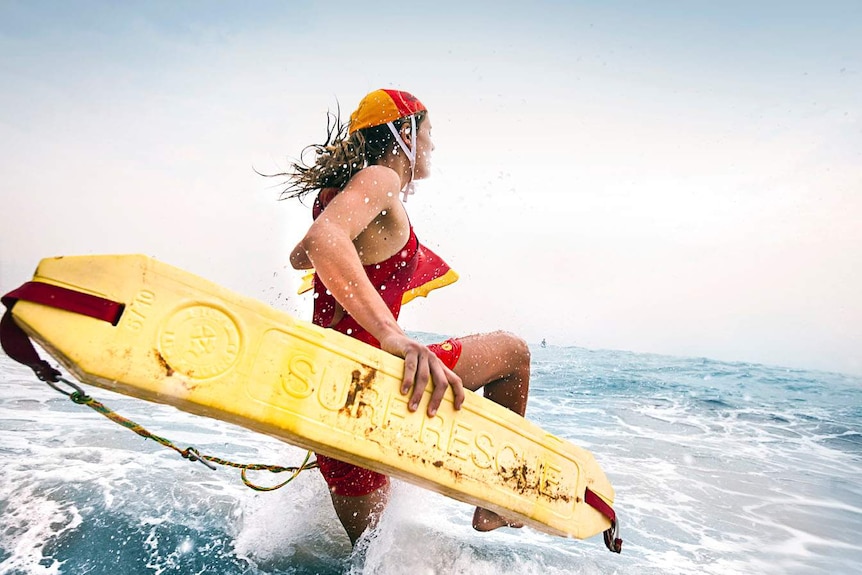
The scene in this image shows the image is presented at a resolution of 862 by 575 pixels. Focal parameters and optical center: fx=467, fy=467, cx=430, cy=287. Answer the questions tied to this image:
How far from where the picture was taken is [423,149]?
7.23 ft

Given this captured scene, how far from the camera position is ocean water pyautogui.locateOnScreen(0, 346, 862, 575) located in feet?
7.82

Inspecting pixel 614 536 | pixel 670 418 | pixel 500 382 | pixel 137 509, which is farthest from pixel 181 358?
pixel 670 418

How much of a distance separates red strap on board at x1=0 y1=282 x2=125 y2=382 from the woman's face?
1.37m

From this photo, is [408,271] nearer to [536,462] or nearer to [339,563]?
[536,462]

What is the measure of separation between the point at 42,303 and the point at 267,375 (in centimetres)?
60

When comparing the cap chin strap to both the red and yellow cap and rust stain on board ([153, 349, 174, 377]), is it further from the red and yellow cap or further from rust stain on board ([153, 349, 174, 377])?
rust stain on board ([153, 349, 174, 377])

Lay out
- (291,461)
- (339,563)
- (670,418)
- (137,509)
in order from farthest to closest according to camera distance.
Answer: (670,418)
(291,461)
(137,509)
(339,563)

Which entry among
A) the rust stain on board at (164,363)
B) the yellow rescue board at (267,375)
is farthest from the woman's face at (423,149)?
the rust stain on board at (164,363)

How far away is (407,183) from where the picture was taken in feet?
7.15

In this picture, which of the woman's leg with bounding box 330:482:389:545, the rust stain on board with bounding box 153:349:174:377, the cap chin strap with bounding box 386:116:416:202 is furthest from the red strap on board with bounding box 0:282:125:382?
the woman's leg with bounding box 330:482:389:545

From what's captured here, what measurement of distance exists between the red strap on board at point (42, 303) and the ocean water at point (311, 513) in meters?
1.45

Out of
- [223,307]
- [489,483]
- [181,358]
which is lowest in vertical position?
[489,483]

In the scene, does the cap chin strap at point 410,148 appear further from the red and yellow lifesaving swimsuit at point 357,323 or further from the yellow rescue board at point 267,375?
the yellow rescue board at point 267,375

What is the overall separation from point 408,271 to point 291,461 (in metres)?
2.66
